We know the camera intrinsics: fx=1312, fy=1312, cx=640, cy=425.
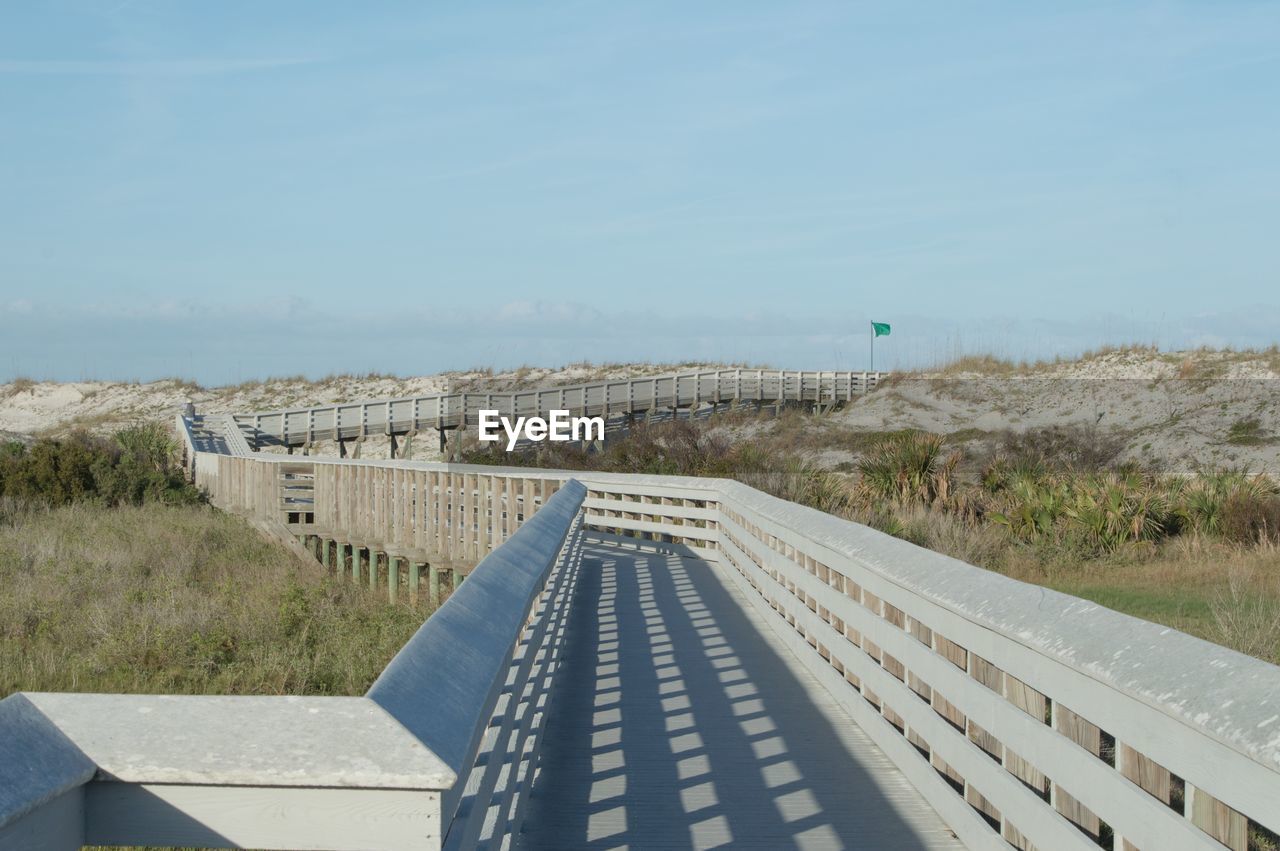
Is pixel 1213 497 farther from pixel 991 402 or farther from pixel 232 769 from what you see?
pixel 991 402

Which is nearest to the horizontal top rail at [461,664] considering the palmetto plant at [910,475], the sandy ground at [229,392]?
the palmetto plant at [910,475]

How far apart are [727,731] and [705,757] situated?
717 mm

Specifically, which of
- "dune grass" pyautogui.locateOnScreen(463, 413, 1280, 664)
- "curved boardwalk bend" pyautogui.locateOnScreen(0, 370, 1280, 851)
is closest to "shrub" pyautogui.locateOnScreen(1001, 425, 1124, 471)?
"dune grass" pyautogui.locateOnScreen(463, 413, 1280, 664)

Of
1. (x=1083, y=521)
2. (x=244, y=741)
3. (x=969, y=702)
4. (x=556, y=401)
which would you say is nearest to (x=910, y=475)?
(x=1083, y=521)

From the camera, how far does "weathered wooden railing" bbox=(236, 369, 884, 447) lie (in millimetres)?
54781

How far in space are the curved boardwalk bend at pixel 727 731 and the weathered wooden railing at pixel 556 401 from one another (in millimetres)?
41508

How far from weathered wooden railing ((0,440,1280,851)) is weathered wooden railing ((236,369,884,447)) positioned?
44613 mm

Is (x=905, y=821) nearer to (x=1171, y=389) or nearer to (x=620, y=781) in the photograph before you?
(x=620, y=781)

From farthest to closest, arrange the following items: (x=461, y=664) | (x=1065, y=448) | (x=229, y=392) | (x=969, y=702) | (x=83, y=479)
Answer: (x=229, y=392)
(x=1065, y=448)
(x=83, y=479)
(x=969, y=702)
(x=461, y=664)

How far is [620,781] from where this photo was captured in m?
7.21

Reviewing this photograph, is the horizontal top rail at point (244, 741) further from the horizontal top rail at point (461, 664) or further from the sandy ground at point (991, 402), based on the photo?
the sandy ground at point (991, 402)

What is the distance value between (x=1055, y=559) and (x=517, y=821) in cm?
1535

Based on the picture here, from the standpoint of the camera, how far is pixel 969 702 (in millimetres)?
5887

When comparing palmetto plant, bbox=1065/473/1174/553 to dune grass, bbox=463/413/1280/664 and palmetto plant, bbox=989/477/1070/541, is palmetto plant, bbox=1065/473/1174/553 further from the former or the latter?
palmetto plant, bbox=989/477/1070/541
